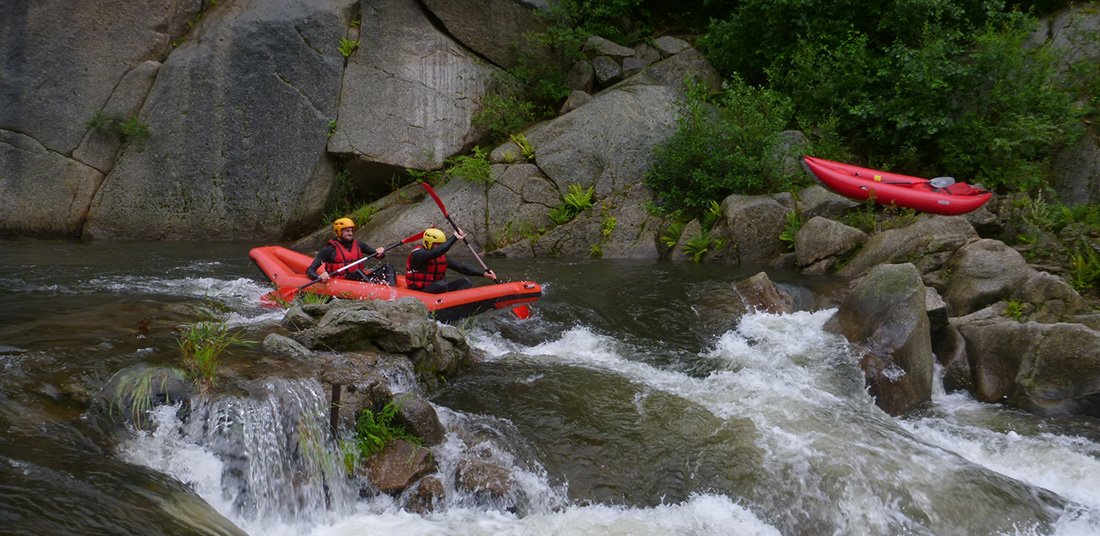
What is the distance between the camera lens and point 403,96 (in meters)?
13.9

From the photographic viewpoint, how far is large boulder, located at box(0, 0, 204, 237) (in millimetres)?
12227

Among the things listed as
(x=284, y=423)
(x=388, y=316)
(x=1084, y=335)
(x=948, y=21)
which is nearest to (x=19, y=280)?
(x=388, y=316)

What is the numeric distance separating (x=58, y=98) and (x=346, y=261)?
9.38 m

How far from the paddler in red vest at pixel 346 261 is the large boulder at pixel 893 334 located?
5270mm

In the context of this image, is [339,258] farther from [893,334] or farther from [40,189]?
[40,189]

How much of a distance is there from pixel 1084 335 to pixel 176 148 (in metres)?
14.9

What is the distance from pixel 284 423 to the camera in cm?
392

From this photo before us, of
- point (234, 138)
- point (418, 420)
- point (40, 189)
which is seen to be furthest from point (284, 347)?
point (40, 189)

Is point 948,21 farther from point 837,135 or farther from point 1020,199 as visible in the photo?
point 1020,199

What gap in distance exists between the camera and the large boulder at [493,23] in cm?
1445

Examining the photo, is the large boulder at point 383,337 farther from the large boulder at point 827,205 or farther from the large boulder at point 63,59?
the large boulder at point 63,59

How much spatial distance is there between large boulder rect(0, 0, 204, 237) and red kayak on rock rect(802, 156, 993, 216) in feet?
46.0

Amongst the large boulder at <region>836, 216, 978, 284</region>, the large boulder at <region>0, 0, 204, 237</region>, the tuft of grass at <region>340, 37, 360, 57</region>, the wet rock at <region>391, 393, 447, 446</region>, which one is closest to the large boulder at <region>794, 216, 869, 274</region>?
the large boulder at <region>836, 216, 978, 284</region>

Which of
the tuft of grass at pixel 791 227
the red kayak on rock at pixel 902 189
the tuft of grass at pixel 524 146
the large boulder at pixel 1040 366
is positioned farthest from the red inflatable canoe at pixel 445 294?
the red kayak on rock at pixel 902 189
